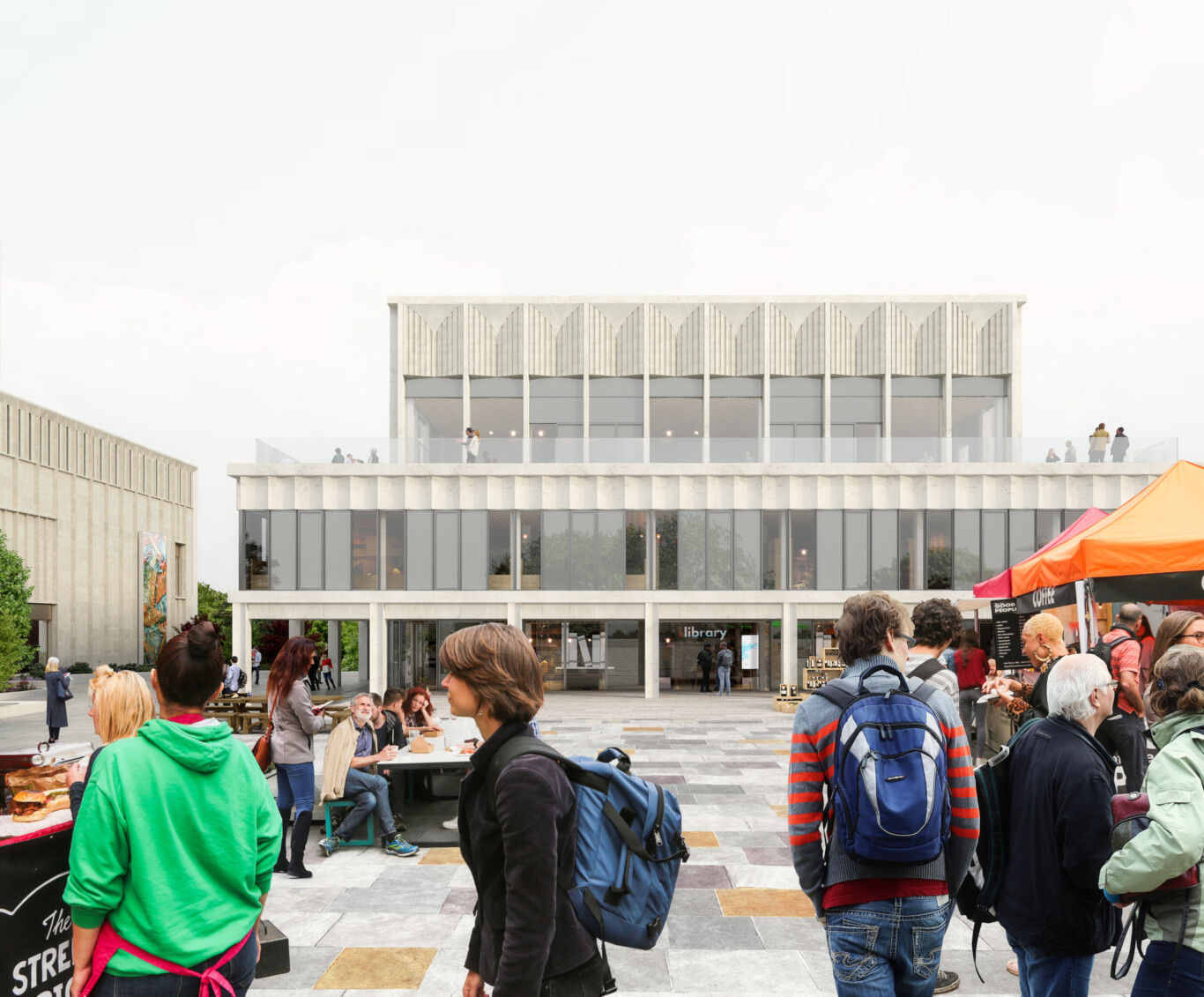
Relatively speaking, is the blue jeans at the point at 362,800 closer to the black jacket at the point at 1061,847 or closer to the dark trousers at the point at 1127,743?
the dark trousers at the point at 1127,743

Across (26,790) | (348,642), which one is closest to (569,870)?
(26,790)

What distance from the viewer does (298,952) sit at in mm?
5660

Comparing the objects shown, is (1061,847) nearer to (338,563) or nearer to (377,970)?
(377,970)

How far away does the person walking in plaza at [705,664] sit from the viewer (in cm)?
3044

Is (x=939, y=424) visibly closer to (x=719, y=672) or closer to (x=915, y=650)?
(x=719, y=672)

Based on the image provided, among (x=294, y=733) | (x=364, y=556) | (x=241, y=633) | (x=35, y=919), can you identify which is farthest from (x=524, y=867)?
(x=241, y=633)

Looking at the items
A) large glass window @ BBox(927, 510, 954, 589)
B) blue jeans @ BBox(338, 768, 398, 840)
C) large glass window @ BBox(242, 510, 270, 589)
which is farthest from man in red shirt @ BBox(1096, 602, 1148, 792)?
large glass window @ BBox(242, 510, 270, 589)

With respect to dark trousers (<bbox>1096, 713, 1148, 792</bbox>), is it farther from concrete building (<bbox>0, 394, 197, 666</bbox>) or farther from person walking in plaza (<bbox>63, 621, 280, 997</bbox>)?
concrete building (<bbox>0, 394, 197, 666</bbox>)

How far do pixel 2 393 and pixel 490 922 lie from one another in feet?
177

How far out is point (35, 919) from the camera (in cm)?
364

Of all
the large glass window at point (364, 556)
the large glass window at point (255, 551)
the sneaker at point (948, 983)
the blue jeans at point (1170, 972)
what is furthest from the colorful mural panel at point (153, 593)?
the blue jeans at point (1170, 972)

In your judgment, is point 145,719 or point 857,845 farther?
point 145,719

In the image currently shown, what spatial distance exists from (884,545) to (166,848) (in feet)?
94.1

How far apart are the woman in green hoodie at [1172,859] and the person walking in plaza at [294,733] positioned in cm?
579
